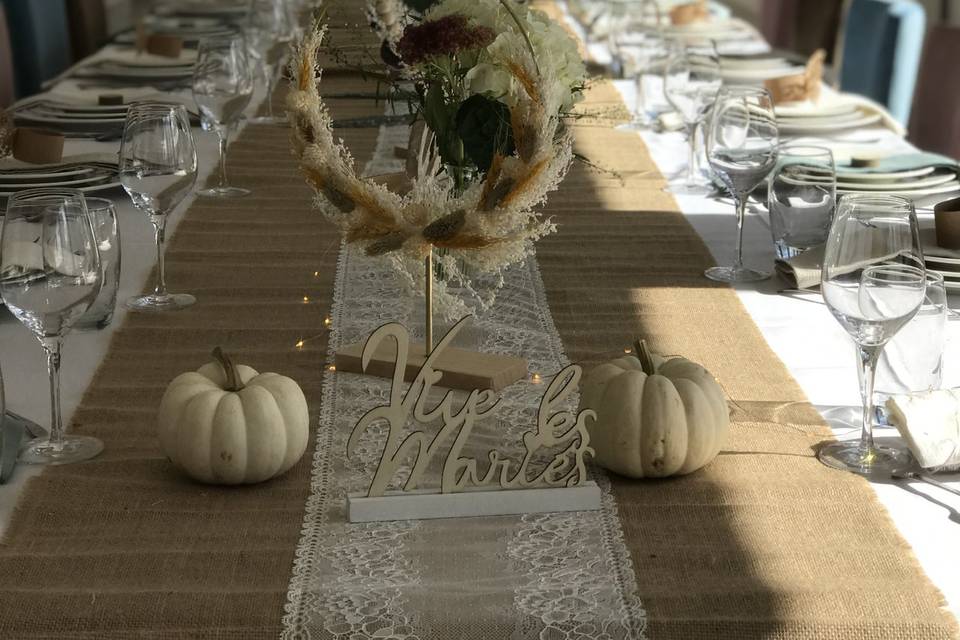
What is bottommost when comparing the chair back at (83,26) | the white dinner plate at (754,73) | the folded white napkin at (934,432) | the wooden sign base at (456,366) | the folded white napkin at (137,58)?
the chair back at (83,26)

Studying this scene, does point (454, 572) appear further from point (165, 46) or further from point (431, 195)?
point (165, 46)

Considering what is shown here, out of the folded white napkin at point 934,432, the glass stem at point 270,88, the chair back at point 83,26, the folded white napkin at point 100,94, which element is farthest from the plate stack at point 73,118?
the chair back at point 83,26

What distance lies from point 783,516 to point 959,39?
8.39 feet

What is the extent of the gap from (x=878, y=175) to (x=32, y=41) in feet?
9.75

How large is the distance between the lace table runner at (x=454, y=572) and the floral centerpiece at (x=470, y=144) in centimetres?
18

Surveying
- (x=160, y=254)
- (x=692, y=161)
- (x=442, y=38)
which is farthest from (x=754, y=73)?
(x=442, y=38)

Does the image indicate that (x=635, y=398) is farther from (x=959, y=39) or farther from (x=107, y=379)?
(x=959, y=39)

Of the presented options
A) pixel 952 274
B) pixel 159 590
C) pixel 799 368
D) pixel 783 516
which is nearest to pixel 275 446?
pixel 159 590

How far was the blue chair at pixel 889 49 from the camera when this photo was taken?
3621 millimetres

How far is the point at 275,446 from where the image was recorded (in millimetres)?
1024

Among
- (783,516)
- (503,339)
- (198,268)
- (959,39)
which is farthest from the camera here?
(959,39)

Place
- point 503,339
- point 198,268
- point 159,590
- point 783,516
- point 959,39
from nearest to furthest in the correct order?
1. point 159,590
2. point 783,516
3. point 503,339
4. point 198,268
5. point 959,39

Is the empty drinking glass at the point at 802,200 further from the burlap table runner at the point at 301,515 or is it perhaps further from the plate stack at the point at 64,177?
the plate stack at the point at 64,177

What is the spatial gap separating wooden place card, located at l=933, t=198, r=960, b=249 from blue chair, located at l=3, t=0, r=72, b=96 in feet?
10.4
